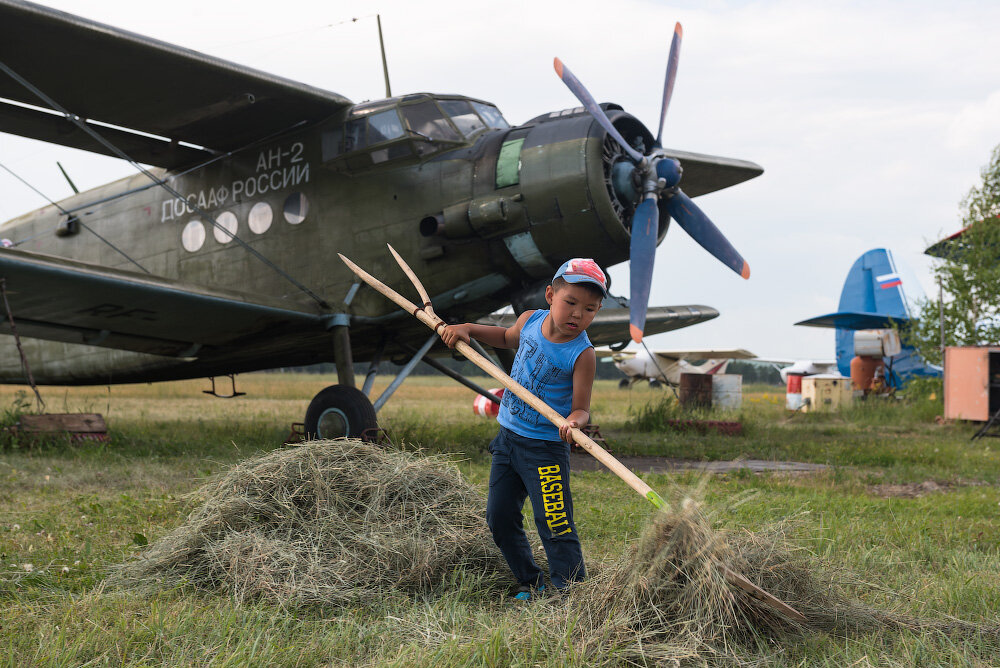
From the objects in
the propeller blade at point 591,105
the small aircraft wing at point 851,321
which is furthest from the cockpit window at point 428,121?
the small aircraft wing at point 851,321

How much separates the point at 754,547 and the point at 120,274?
5870 millimetres

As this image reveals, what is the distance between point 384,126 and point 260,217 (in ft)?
5.87

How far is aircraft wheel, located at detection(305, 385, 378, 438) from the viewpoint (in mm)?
7051

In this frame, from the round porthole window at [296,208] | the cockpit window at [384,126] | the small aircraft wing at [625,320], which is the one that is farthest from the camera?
the small aircraft wing at [625,320]

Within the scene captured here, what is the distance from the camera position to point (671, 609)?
2312 mm

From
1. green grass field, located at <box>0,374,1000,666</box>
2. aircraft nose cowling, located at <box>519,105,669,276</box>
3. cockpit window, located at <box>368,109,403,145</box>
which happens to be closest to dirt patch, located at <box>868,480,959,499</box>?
green grass field, located at <box>0,374,1000,666</box>

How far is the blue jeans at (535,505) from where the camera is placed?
9.25ft

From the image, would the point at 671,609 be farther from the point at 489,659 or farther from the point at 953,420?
the point at 953,420

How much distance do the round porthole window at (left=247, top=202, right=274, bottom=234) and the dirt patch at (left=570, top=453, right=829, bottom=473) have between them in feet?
13.4

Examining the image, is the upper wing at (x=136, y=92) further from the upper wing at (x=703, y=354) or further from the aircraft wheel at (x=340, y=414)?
the upper wing at (x=703, y=354)

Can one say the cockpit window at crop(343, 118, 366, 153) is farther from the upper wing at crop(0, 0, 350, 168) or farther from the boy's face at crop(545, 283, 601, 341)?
the boy's face at crop(545, 283, 601, 341)

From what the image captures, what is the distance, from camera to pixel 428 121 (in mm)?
7523

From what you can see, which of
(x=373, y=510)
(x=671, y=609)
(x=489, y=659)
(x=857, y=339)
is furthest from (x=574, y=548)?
(x=857, y=339)

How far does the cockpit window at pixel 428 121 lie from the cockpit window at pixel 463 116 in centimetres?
10
